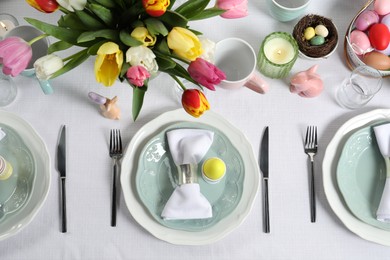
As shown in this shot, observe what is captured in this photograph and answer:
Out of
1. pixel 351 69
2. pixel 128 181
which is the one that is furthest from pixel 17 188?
pixel 351 69

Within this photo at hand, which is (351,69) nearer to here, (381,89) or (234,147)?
(381,89)

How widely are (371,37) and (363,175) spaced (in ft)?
0.87

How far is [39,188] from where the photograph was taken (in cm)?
77

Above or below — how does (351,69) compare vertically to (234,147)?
above

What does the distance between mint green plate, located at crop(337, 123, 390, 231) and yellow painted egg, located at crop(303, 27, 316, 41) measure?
20 centimetres

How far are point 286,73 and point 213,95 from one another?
15 cm

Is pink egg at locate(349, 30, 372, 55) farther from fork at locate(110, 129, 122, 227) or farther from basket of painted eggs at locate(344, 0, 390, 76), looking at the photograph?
fork at locate(110, 129, 122, 227)

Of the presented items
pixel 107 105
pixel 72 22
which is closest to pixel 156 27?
pixel 72 22

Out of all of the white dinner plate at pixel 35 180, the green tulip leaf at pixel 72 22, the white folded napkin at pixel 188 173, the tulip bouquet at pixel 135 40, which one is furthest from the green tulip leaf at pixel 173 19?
the white dinner plate at pixel 35 180

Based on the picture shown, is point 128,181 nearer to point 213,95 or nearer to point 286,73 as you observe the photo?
point 213,95

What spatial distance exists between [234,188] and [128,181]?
0.64ft

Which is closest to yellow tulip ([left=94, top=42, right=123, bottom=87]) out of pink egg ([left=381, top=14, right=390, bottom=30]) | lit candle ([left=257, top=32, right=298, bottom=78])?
lit candle ([left=257, top=32, right=298, bottom=78])

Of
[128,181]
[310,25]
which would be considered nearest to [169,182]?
[128,181]

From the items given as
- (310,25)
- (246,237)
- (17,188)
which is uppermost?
(310,25)
